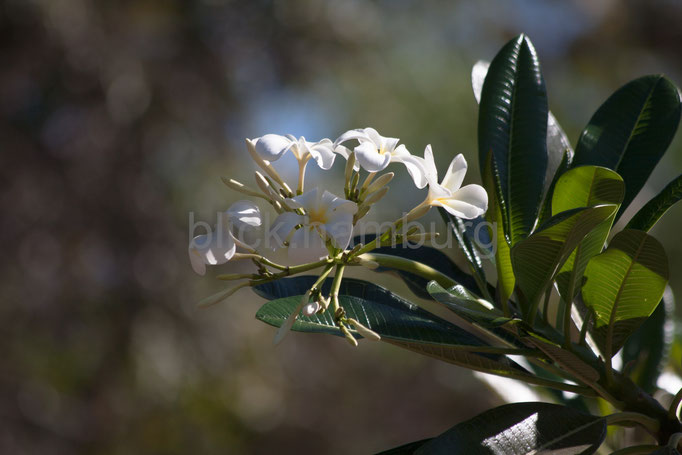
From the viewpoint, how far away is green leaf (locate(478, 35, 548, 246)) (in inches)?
27.9

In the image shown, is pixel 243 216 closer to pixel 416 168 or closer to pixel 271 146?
pixel 271 146

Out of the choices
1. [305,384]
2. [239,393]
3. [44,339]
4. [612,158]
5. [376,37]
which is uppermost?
[612,158]

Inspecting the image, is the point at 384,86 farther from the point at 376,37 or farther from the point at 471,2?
the point at 471,2

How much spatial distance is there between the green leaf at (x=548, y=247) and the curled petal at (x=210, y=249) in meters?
0.28

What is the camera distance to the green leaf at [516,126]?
708 millimetres

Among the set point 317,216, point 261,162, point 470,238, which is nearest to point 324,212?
point 317,216

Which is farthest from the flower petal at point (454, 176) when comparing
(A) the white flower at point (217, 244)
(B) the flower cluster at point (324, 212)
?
(A) the white flower at point (217, 244)

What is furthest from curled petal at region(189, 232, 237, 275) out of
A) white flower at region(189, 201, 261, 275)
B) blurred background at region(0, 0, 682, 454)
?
blurred background at region(0, 0, 682, 454)

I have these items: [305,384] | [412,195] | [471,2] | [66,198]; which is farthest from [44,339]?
[471,2]

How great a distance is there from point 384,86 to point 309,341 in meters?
3.03

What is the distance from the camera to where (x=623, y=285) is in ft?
1.98

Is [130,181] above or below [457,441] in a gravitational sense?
below

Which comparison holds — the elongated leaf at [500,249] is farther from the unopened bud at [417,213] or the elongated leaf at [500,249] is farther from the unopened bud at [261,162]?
the unopened bud at [261,162]

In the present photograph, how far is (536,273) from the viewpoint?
576 mm
